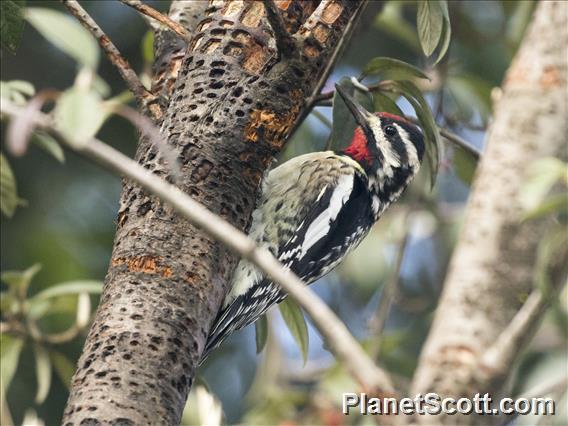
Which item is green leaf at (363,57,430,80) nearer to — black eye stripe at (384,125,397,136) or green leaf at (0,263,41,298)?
black eye stripe at (384,125,397,136)

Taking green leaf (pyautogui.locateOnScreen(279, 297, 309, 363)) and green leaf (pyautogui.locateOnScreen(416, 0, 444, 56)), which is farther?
green leaf (pyautogui.locateOnScreen(279, 297, 309, 363))

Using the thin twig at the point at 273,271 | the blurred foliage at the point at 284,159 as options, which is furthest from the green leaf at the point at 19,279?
the thin twig at the point at 273,271

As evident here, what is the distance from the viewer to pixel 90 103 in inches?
59.9

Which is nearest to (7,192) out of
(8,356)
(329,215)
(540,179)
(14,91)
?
(14,91)

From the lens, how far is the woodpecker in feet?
10.9

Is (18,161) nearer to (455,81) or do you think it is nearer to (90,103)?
(455,81)

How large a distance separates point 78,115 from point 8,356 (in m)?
1.84

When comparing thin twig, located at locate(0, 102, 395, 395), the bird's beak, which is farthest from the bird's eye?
thin twig, located at locate(0, 102, 395, 395)

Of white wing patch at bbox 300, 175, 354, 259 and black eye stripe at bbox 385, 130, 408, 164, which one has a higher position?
black eye stripe at bbox 385, 130, 408, 164

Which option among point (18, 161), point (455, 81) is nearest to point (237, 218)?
point (455, 81)

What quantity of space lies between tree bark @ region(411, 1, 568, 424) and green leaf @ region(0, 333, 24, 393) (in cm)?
193

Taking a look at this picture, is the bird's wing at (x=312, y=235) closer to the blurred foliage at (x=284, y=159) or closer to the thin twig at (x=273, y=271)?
the blurred foliage at (x=284, y=159)

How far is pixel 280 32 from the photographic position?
2361 millimetres

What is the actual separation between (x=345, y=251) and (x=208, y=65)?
128cm
